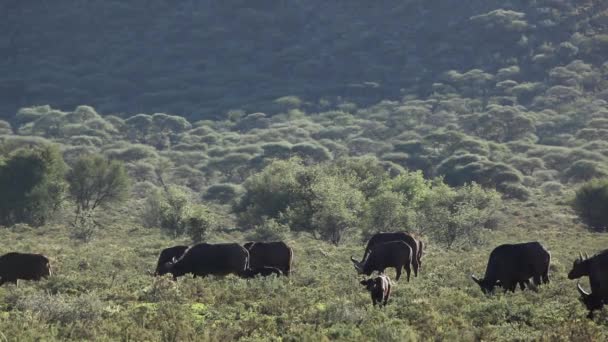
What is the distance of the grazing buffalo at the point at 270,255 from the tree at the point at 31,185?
111 feet

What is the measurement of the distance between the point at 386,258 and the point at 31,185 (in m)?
38.3

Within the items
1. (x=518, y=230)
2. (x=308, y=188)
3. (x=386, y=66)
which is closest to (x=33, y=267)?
(x=308, y=188)

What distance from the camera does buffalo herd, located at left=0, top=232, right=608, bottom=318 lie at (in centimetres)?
1572

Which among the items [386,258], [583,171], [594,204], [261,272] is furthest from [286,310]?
[583,171]

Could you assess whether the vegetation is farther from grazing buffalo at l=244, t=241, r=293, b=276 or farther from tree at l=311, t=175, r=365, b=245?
grazing buffalo at l=244, t=241, r=293, b=276

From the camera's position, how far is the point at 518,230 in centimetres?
5178

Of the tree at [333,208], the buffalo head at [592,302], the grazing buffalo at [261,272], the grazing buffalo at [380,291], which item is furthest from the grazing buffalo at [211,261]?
the tree at [333,208]

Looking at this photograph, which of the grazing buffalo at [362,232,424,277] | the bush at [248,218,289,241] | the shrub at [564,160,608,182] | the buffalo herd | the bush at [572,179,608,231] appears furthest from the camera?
the shrub at [564,160,608,182]

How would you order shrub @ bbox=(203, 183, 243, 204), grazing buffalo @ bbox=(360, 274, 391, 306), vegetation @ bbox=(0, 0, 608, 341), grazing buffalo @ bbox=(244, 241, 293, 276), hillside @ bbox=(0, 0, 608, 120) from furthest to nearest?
1. hillside @ bbox=(0, 0, 608, 120)
2. shrub @ bbox=(203, 183, 243, 204)
3. grazing buffalo @ bbox=(244, 241, 293, 276)
4. grazing buffalo @ bbox=(360, 274, 391, 306)
5. vegetation @ bbox=(0, 0, 608, 341)

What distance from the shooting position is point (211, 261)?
19859 mm

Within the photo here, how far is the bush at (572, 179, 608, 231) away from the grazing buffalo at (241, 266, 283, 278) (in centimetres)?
3725

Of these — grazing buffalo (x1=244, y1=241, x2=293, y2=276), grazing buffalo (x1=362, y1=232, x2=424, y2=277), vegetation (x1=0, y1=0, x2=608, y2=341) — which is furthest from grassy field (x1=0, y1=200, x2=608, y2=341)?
grazing buffalo (x1=362, y1=232, x2=424, y2=277)

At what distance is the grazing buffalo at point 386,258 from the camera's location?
68.8ft

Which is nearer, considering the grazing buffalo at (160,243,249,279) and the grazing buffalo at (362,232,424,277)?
the grazing buffalo at (160,243,249,279)
